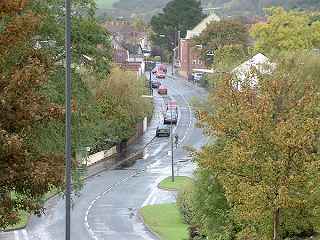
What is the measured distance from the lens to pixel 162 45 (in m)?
133

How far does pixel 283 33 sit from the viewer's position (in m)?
81.2

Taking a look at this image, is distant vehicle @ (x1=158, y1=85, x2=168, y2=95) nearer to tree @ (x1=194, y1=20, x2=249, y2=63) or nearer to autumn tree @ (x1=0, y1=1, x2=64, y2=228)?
tree @ (x1=194, y1=20, x2=249, y2=63)

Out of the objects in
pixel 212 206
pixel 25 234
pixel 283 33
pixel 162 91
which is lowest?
pixel 25 234

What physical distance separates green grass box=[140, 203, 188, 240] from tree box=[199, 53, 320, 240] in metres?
12.1

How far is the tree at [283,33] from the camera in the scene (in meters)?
81.2

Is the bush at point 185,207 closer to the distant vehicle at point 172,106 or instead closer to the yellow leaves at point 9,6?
the yellow leaves at point 9,6

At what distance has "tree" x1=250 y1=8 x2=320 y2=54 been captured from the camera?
8125 cm

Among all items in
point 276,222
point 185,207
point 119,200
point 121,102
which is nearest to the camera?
point 276,222

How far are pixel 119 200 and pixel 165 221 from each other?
7.21 m

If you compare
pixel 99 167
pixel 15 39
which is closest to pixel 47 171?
pixel 15 39

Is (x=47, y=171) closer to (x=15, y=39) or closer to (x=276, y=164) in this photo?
(x=15, y=39)

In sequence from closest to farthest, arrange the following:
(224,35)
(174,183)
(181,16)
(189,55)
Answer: (174,183) < (224,35) < (189,55) < (181,16)

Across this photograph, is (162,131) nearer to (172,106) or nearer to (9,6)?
(172,106)

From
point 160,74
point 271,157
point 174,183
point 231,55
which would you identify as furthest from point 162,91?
point 271,157
